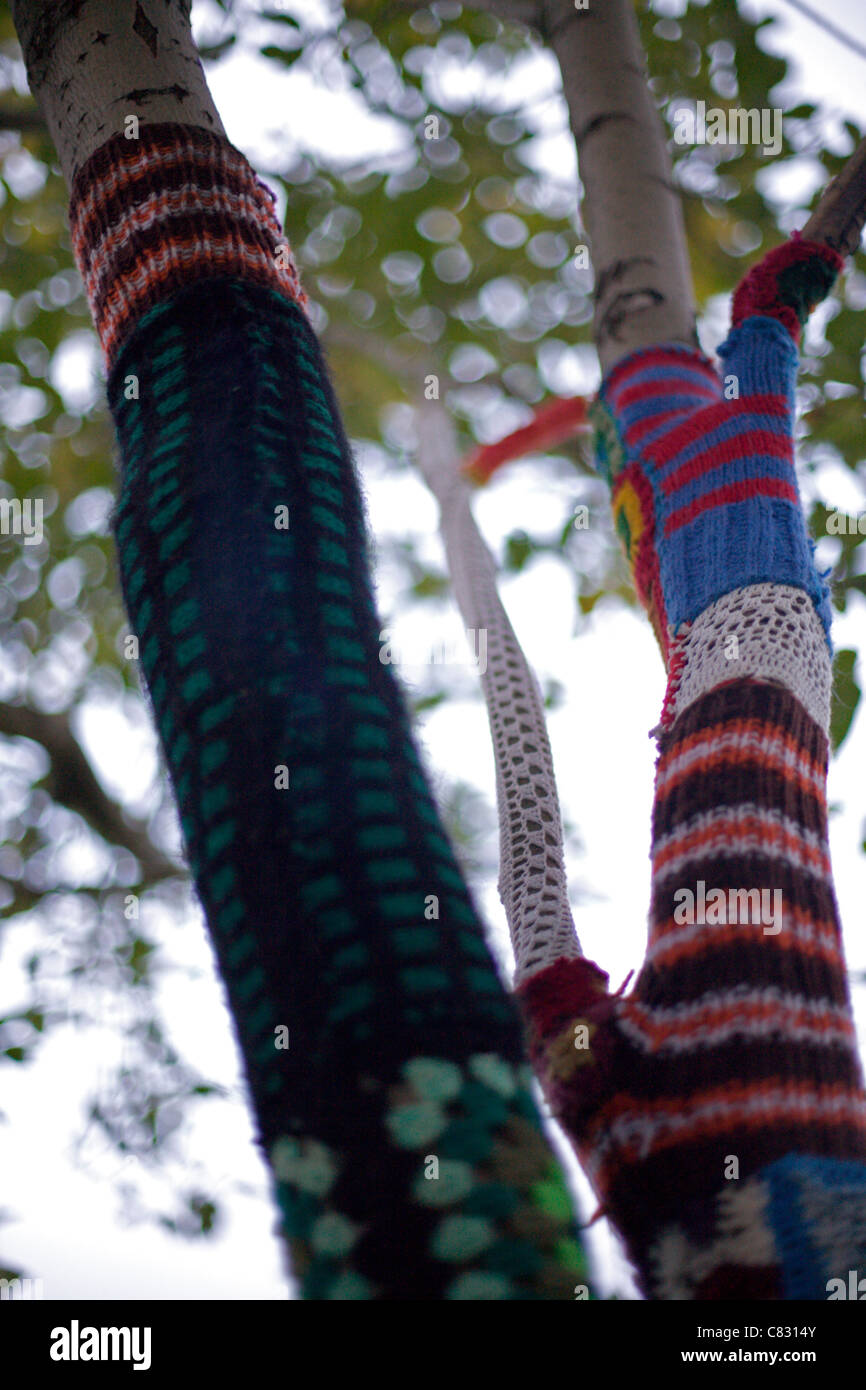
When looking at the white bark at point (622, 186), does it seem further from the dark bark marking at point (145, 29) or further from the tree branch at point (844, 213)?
the dark bark marking at point (145, 29)

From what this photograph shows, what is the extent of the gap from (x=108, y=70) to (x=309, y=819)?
1.92ft

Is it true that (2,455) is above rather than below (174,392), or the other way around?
above

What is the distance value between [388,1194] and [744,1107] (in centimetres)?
24

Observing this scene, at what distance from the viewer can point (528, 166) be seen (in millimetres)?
2361

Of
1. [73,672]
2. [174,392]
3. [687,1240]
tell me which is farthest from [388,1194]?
[73,672]

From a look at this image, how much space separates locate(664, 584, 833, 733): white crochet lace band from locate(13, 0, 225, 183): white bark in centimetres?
52

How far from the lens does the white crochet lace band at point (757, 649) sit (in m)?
0.76

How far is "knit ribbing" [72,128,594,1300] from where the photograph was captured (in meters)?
0.41

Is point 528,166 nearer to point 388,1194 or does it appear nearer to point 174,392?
point 174,392

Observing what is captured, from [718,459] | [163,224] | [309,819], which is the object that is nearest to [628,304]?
[718,459]

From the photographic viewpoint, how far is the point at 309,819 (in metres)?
0.47

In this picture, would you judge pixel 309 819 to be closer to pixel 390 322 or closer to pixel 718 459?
pixel 718 459

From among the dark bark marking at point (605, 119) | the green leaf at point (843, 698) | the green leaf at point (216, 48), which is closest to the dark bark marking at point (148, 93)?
the dark bark marking at point (605, 119)

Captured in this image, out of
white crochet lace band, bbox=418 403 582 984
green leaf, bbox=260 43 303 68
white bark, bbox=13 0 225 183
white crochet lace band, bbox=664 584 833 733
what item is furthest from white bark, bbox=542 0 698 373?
green leaf, bbox=260 43 303 68
